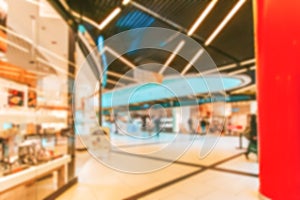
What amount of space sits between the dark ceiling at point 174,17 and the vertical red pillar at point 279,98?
1.84 meters

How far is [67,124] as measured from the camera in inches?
154

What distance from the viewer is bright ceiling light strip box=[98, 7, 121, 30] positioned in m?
4.21

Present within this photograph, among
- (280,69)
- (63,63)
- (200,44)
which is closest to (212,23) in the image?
(200,44)

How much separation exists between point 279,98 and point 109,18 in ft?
12.1

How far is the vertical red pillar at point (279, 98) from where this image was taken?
2.23 m

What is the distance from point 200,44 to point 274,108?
3921mm

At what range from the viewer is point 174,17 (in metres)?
4.54

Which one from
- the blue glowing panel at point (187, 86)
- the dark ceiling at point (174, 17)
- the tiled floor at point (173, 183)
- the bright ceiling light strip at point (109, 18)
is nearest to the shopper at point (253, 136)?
the tiled floor at point (173, 183)

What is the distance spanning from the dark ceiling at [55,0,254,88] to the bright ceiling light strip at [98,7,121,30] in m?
0.07

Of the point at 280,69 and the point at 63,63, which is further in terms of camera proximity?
the point at 63,63

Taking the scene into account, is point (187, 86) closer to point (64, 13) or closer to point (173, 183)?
point (173, 183)

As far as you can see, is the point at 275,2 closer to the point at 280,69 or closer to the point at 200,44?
the point at 280,69

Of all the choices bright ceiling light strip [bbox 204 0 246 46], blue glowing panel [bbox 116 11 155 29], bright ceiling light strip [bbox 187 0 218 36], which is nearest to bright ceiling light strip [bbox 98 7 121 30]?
blue glowing panel [bbox 116 11 155 29]

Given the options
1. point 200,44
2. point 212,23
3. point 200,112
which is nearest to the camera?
point 212,23
